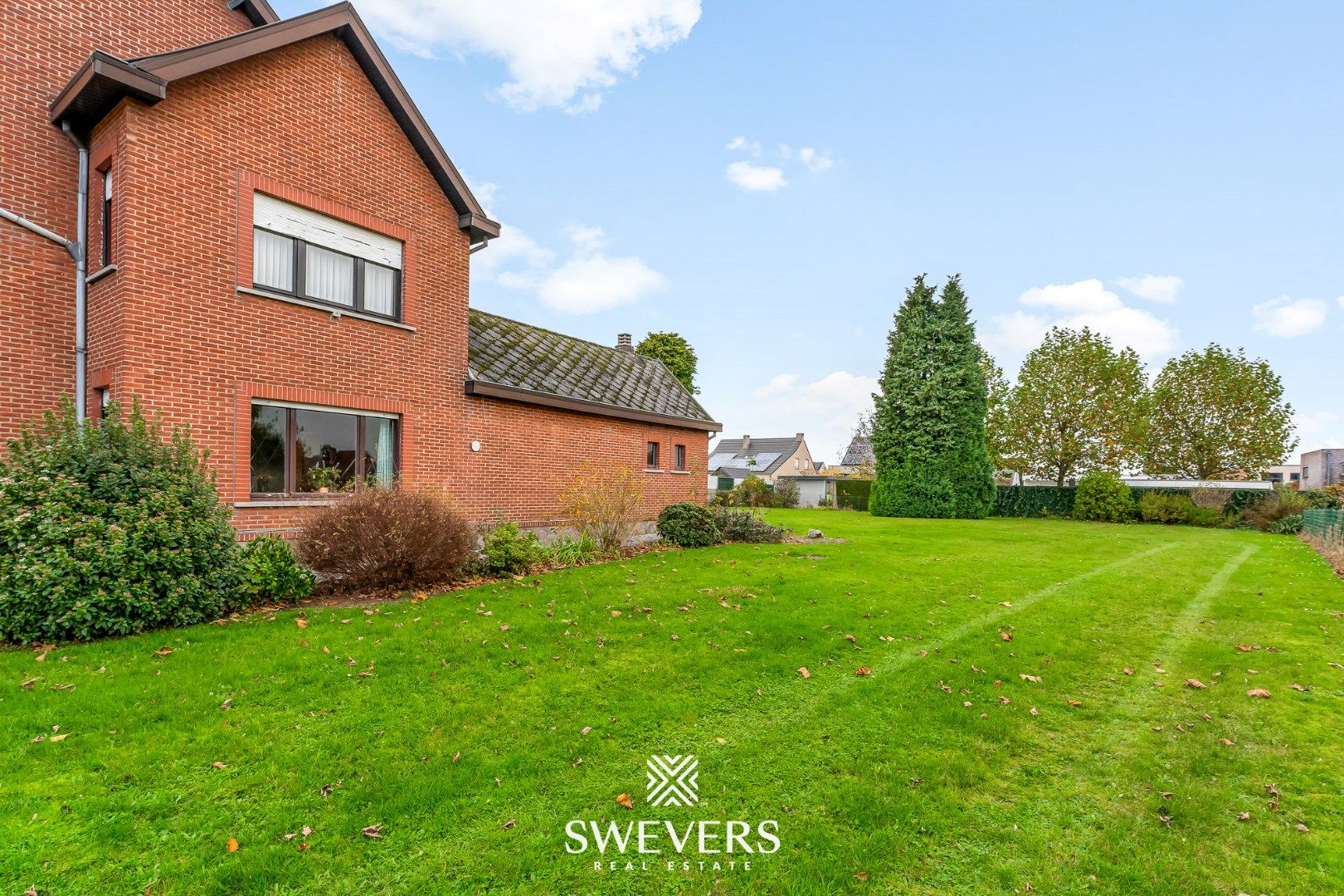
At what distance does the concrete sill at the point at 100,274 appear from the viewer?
832cm

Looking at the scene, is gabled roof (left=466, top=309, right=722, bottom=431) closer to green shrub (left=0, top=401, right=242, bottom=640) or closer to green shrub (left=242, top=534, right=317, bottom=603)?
green shrub (left=242, top=534, right=317, bottom=603)

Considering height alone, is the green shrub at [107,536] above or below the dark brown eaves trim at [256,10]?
below

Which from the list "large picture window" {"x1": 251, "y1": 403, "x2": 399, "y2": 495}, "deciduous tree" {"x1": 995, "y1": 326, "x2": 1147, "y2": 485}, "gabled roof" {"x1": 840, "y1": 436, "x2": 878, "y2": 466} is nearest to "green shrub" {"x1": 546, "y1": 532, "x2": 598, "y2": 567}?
"large picture window" {"x1": 251, "y1": 403, "x2": 399, "y2": 495}

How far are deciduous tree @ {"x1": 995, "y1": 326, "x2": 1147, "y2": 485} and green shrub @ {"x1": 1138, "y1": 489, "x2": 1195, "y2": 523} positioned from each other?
6070 millimetres

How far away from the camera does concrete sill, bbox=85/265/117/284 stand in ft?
27.3

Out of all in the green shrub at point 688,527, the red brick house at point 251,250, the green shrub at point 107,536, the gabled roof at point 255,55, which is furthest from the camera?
the green shrub at point 688,527

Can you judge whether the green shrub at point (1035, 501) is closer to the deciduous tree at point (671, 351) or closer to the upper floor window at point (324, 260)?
the deciduous tree at point (671, 351)

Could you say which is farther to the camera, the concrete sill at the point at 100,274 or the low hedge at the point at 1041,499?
the low hedge at the point at 1041,499

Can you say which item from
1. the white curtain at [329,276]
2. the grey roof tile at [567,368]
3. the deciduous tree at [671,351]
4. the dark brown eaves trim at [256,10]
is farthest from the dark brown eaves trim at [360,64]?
the deciduous tree at [671,351]

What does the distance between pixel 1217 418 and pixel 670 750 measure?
45.2m

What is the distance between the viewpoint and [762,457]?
60.0m

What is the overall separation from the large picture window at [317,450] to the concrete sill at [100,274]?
2.43 m

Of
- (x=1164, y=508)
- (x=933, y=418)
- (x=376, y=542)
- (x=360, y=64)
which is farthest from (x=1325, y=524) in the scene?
(x=360, y=64)

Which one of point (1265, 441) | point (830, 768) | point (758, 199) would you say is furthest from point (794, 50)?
point (1265, 441)
